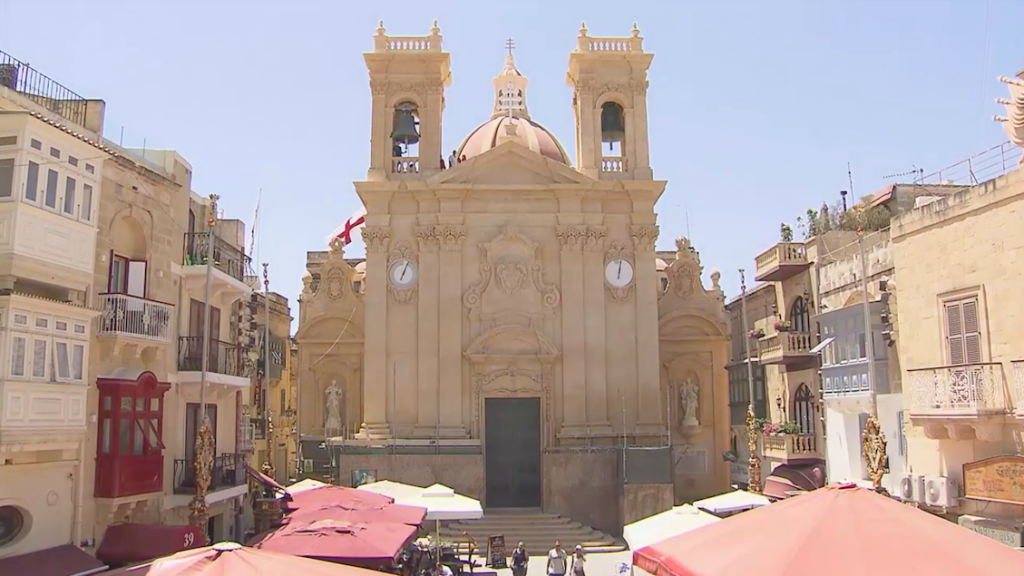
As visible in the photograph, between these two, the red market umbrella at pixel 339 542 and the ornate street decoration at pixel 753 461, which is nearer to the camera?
the red market umbrella at pixel 339 542

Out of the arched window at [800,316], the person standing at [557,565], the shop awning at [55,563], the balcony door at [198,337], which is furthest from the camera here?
the arched window at [800,316]

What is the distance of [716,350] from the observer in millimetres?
36062

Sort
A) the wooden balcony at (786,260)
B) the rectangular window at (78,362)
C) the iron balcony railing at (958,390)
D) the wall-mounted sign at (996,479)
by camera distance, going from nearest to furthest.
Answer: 1. the rectangular window at (78,362)
2. the wall-mounted sign at (996,479)
3. the iron balcony railing at (958,390)
4. the wooden balcony at (786,260)

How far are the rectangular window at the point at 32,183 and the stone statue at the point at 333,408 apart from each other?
19.6 m

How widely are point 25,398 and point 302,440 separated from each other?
19.5 m

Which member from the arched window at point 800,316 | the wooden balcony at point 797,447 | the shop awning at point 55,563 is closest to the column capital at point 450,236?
the arched window at point 800,316

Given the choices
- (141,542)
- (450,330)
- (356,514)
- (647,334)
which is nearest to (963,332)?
(647,334)

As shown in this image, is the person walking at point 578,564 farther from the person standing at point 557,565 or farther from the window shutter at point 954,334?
the window shutter at point 954,334

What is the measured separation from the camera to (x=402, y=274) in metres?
32.8

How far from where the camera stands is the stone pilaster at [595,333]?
3209 cm

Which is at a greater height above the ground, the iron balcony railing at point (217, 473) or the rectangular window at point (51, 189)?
the rectangular window at point (51, 189)

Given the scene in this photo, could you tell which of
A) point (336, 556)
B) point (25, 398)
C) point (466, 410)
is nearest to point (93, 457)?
point (25, 398)

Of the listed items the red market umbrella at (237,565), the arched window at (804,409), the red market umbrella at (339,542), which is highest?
the arched window at (804,409)

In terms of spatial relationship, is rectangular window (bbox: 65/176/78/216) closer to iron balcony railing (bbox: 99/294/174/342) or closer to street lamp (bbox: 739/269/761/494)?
iron balcony railing (bbox: 99/294/174/342)
